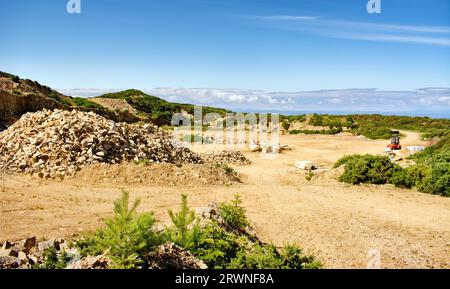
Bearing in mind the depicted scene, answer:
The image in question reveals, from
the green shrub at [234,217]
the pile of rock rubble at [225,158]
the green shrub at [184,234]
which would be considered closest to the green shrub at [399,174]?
the pile of rock rubble at [225,158]

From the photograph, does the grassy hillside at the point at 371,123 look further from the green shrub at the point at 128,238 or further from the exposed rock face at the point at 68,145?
the green shrub at the point at 128,238

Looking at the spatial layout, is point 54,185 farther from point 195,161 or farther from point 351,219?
point 351,219

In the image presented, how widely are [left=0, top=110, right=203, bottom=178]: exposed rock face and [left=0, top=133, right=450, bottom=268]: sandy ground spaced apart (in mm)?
1119

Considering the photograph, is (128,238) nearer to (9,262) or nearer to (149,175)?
(9,262)

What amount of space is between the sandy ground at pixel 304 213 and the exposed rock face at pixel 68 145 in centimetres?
112

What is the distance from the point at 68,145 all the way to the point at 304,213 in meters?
9.71

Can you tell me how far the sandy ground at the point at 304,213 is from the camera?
9.13 meters

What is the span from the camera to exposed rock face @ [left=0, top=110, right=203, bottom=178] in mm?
15531

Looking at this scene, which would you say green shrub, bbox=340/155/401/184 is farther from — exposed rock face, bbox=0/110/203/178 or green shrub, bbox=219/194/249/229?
green shrub, bbox=219/194/249/229

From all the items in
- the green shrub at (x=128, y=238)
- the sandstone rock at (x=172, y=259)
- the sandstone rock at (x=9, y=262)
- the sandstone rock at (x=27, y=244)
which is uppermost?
the green shrub at (x=128, y=238)

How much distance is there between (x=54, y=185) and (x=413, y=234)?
38.0 ft

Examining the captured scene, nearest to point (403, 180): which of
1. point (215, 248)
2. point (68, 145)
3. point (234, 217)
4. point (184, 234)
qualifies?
point (234, 217)

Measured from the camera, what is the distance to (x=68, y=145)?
52.4ft

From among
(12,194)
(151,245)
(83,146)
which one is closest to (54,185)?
(12,194)
